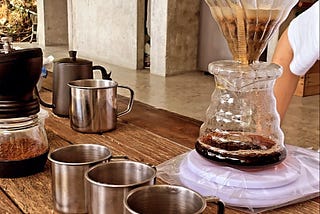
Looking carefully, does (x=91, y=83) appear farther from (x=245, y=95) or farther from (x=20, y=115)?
(x=245, y=95)

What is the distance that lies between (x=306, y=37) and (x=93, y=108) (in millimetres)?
572

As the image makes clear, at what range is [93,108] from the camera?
1.19 meters

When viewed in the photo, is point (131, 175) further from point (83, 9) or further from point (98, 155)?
point (83, 9)

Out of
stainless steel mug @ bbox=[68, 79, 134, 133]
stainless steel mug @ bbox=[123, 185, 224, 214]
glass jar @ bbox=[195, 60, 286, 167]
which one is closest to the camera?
stainless steel mug @ bbox=[123, 185, 224, 214]

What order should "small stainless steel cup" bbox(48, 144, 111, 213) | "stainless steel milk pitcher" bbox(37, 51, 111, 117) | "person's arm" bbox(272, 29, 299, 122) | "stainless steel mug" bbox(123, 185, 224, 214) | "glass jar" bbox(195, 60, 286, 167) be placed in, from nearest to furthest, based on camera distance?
"stainless steel mug" bbox(123, 185, 224, 214)
"small stainless steel cup" bbox(48, 144, 111, 213)
"glass jar" bbox(195, 60, 286, 167)
"person's arm" bbox(272, 29, 299, 122)
"stainless steel milk pitcher" bbox(37, 51, 111, 117)

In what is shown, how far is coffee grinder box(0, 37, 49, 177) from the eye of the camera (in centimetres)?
88

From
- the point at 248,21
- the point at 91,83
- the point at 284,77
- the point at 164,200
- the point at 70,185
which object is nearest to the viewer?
the point at 164,200

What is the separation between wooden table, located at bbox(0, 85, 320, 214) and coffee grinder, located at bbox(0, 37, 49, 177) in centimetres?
3

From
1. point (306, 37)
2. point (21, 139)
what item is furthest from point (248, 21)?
point (21, 139)

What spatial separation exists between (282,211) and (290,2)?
414 mm

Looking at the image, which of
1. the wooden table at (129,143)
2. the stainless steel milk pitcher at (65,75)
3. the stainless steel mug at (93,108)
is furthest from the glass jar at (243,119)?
the stainless steel milk pitcher at (65,75)

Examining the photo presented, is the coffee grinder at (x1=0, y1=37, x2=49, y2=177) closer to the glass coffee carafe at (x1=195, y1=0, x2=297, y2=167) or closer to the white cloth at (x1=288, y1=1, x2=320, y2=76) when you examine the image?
the glass coffee carafe at (x1=195, y1=0, x2=297, y2=167)

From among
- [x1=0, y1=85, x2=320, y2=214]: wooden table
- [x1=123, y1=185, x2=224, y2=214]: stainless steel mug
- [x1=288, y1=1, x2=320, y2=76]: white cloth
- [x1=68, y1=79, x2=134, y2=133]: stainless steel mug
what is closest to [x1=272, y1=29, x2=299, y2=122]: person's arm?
[x1=288, y1=1, x2=320, y2=76]: white cloth

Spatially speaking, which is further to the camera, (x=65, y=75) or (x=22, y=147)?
(x=65, y=75)
